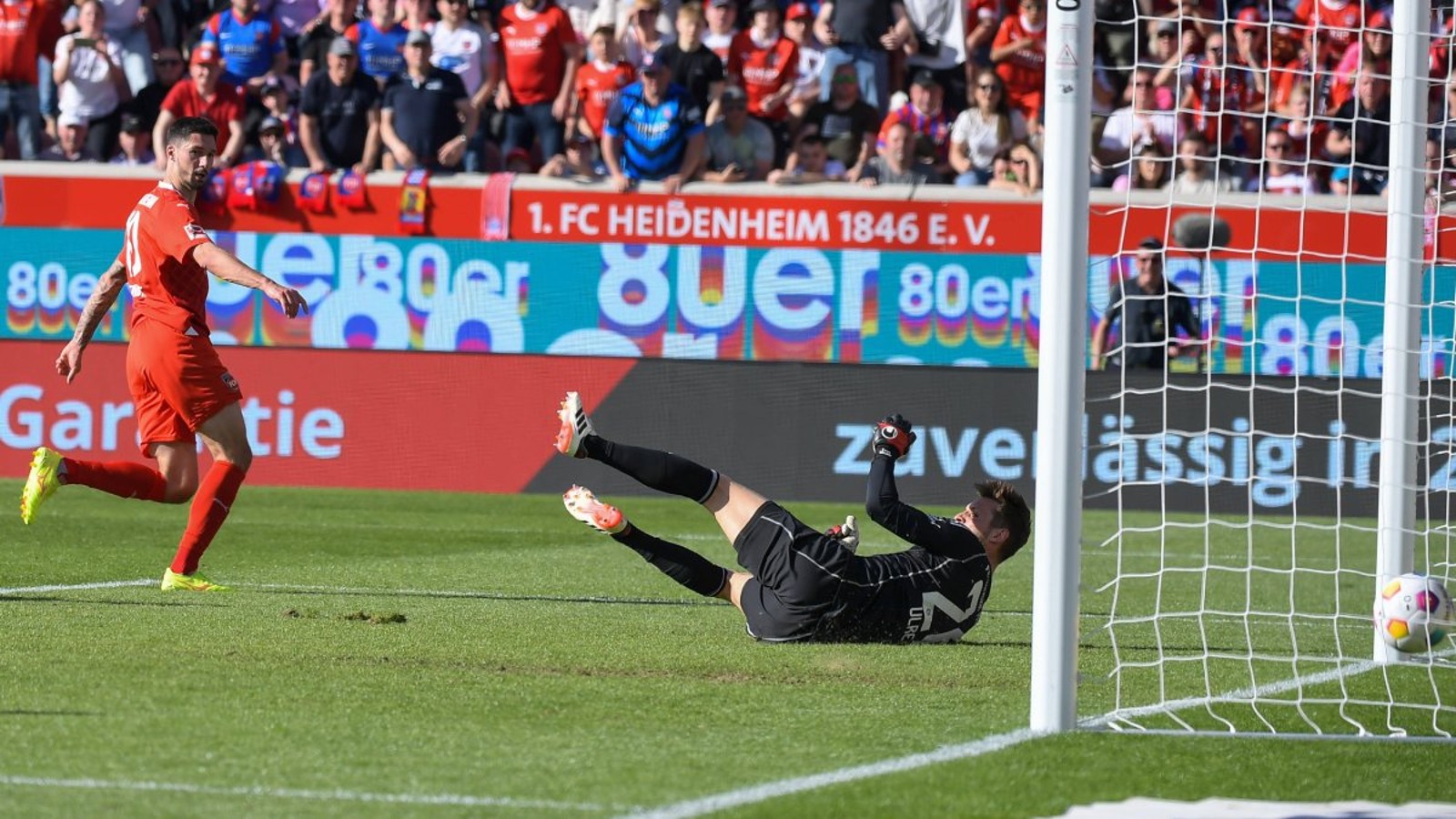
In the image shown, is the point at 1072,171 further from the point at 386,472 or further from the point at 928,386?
the point at 386,472

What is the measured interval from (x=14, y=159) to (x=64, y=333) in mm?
2256

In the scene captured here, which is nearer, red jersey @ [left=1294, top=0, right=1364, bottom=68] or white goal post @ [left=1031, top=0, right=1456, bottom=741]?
white goal post @ [left=1031, top=0, right=1456, bottom=741]

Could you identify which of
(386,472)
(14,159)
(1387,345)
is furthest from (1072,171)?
(14,159)

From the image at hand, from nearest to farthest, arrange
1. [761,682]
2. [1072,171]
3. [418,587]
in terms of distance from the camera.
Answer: [1072,171], [761,682], [418,587]

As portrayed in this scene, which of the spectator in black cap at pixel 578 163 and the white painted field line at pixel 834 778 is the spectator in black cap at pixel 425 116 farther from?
the white painted field line at pixel 834 778

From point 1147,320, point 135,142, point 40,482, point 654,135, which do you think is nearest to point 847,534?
point 40,482

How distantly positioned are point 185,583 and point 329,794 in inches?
205

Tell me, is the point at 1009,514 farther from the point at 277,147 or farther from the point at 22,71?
the point at 22,71

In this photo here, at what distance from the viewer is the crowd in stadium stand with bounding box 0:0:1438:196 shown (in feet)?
64.9

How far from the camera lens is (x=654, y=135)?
65.2ft

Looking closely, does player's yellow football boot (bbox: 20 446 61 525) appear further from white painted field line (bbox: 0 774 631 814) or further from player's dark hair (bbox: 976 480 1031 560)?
white painted field line (bbox: 0 774 631 814)

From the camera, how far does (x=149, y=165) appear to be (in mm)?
20453

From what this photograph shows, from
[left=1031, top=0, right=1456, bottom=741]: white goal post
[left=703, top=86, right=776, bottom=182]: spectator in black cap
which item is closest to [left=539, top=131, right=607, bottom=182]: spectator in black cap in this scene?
[left=703, top=86, right=776, bottom=182]: spectator in black cap

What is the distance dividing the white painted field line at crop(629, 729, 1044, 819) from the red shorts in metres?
4.81
